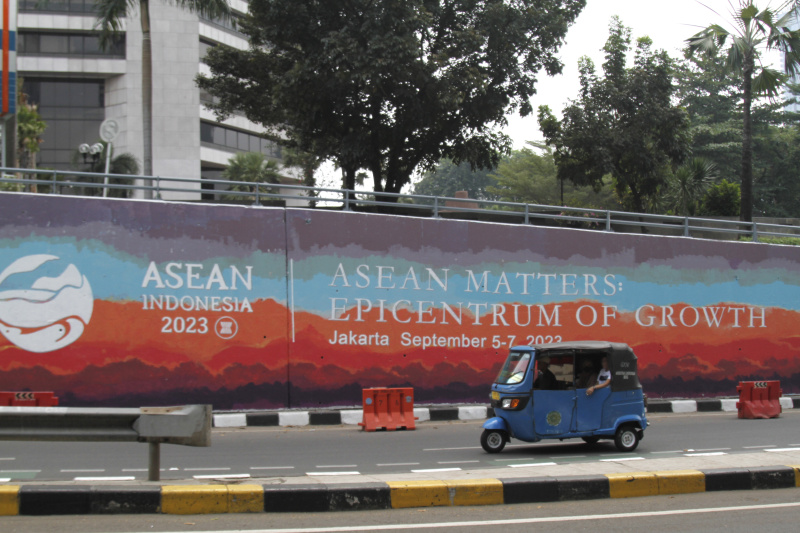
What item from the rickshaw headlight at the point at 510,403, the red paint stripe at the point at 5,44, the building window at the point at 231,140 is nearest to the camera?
the rickshaw headlight at the point at 510,403

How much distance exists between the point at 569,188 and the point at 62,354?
4391 cm

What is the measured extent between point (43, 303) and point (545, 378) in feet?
30.7

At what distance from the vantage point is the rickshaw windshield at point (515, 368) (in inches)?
428

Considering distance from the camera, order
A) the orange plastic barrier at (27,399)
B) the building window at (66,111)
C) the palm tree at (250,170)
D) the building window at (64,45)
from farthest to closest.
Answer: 1. the building window at (66,111)
2. the building window at (64,45)
3. the palm tree at (250,170)
4. the orange plastic barrier at (27,399)

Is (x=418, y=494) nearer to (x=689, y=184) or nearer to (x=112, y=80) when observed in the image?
(x=689, y=184)

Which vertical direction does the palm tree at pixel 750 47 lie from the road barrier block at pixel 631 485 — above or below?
above

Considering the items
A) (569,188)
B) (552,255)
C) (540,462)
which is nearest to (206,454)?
(540,462)

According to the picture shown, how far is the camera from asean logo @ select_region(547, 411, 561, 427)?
10734 millimetres

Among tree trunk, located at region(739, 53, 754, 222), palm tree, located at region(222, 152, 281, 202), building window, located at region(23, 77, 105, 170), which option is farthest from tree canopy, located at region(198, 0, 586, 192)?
building window, located at region(23, 77, 105, 170)

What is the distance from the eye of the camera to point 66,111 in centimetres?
4809

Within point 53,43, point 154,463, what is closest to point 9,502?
point 154,463

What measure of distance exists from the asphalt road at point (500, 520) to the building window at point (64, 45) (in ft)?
150

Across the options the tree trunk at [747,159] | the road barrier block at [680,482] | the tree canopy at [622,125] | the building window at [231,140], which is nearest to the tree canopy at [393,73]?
the tree canopy at [622,125]

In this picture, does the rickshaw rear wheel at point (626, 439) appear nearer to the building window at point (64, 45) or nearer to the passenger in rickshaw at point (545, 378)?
the passenger in rickshaw at point (545, 378)
